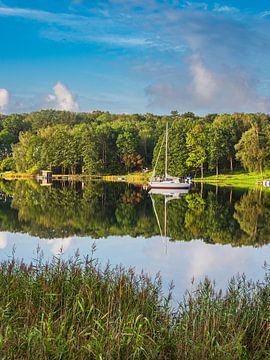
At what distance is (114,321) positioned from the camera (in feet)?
24.5

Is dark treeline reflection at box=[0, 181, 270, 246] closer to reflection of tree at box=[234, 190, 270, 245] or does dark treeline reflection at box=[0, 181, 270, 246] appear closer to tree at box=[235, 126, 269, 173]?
reflection of tree at box=[234, 190, 270, 245]

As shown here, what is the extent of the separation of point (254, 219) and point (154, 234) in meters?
8.81

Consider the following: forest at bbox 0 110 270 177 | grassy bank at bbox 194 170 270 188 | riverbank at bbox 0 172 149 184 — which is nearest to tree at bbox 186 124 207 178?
forest at bbox 0 110 270 177

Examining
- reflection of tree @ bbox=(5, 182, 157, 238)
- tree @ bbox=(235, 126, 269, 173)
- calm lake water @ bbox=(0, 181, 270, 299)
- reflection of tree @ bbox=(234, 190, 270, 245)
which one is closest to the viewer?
calm lake water @ bbox=(0, 181, 270, 299)

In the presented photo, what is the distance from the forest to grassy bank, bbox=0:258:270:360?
208 feet

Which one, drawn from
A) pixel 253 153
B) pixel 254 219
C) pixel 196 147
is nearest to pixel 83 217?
pixel 254 219

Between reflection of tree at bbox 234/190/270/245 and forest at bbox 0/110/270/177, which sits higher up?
forest at bbox 0/110/270/177

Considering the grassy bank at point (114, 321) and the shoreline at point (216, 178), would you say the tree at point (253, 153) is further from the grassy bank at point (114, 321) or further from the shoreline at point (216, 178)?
the grassy bank at point (114, 321)

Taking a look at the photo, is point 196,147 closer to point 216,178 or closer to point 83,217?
point 216,178

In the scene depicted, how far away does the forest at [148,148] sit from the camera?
258 feet

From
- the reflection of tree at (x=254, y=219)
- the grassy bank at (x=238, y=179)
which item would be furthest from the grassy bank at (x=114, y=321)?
the grassy bank at (x=238, y=179)

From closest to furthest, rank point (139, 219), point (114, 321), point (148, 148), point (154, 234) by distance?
point (114, 321), point (154, 234), point (139, 219), point (148, 148)

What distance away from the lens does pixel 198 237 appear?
77.9ft

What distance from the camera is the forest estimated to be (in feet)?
258
